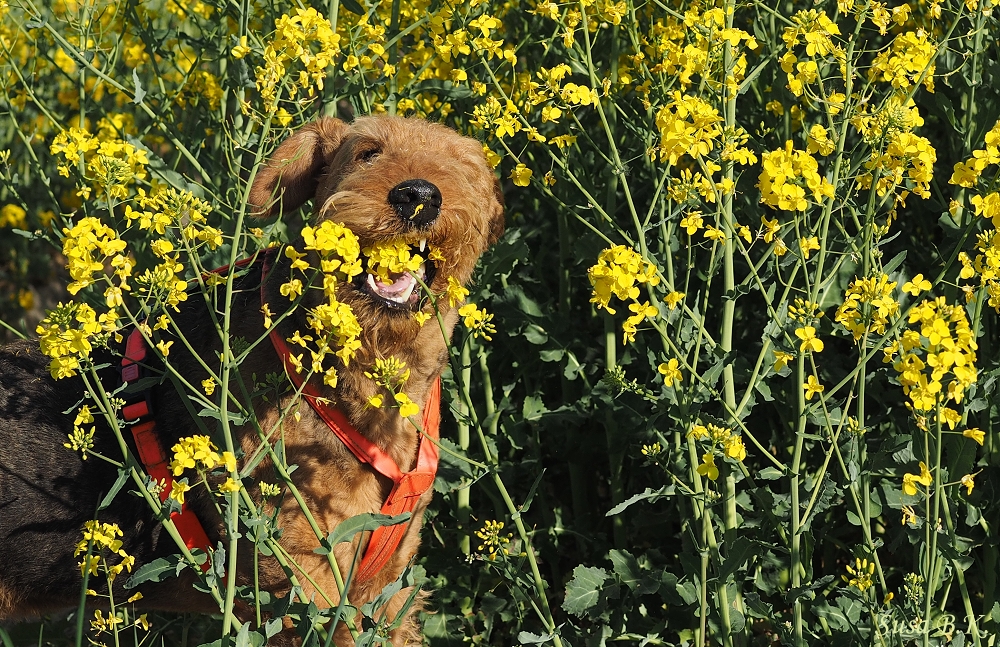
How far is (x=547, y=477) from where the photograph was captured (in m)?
4.04

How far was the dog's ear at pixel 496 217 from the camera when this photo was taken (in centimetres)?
311

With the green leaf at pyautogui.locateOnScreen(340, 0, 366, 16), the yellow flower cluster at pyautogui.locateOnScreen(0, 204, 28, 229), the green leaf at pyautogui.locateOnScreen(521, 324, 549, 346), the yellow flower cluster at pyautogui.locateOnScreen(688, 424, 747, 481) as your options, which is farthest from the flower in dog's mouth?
the yellow flower cluster at pyautogui.locateOnScreen(0, 204, 28, 229)

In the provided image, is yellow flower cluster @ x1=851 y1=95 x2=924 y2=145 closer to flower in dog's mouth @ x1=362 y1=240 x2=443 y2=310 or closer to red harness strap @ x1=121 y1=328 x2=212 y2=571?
flower in dog's mouth @ x1=362 y1=240 x2=443 y2=310

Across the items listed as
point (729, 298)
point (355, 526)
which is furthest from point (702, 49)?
point (355, 526)

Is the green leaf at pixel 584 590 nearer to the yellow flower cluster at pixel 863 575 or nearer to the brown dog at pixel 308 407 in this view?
the brown dog at pixel 308 407

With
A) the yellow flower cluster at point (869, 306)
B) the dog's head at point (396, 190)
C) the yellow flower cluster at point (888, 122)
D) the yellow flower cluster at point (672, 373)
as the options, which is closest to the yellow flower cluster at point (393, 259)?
the dog's head at point (396, 190)

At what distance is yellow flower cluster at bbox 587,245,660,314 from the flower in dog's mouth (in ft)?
1.50

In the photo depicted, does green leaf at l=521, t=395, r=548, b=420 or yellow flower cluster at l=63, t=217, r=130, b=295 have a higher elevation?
yellow flower cluster at l=63, t=217, r=130, b=295

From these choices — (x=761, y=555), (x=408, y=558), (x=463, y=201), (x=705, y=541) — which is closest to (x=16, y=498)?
(x=408, y=558)

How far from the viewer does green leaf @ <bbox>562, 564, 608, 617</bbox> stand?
284 cm

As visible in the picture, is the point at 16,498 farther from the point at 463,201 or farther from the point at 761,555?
the point at 761,555

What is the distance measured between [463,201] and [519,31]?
51.4 inches

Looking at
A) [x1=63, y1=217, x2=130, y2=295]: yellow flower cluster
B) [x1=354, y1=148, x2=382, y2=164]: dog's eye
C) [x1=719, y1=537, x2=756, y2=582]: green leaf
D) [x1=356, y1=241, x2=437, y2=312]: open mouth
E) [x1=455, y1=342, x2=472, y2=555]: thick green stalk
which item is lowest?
[x1=455, y1=342, x2=472, y2=555]: thick green stalk

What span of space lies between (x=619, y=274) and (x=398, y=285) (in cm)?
75
